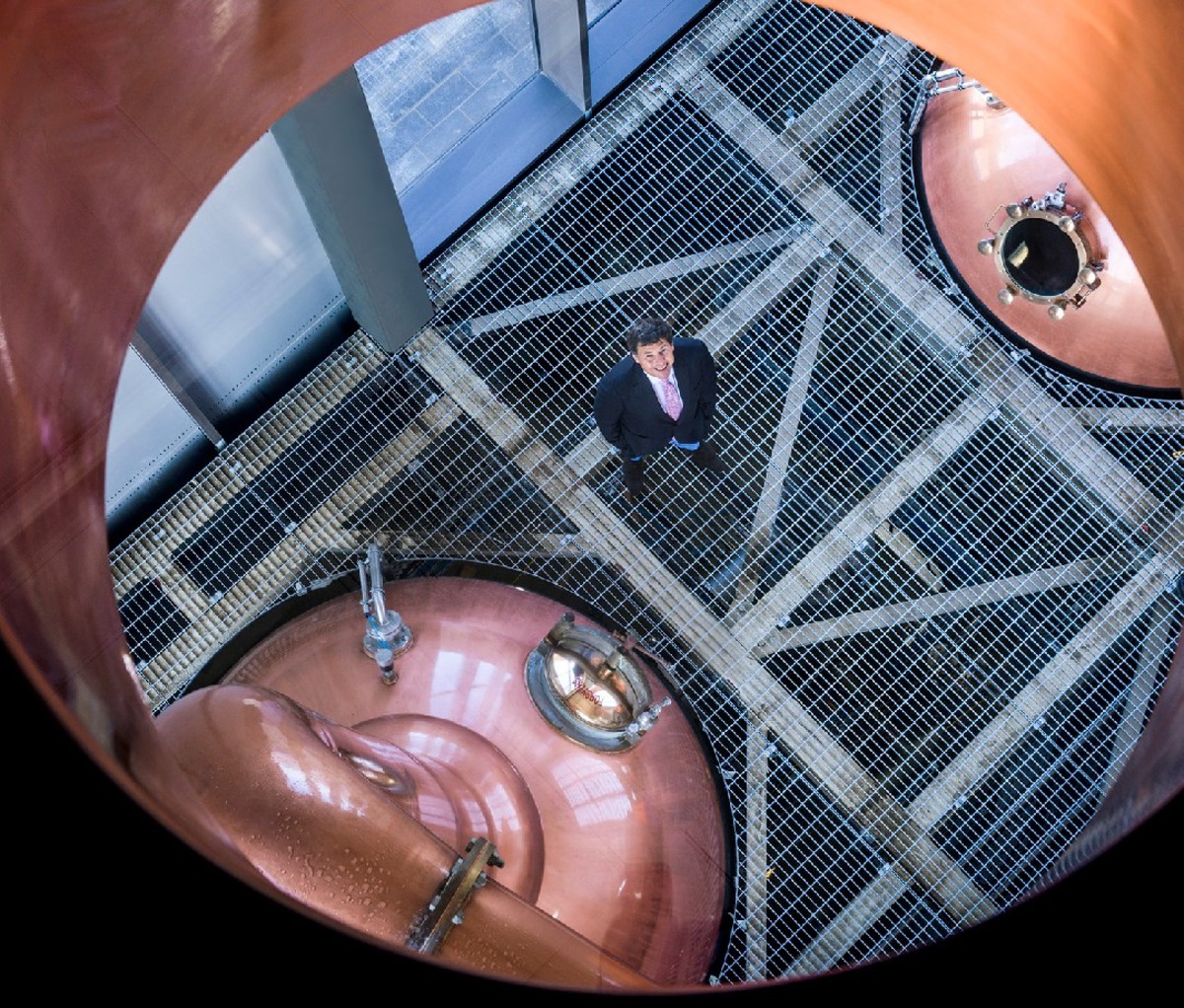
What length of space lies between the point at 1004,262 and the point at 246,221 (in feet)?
10.6

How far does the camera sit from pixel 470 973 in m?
1.86

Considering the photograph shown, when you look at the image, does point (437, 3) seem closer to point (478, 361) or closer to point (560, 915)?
point (478, 361)

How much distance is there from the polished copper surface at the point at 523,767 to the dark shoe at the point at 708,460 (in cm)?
109

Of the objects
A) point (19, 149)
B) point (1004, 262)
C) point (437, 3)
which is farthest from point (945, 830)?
point (19, 149)

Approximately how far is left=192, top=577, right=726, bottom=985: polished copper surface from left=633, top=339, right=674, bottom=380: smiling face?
1050 mm

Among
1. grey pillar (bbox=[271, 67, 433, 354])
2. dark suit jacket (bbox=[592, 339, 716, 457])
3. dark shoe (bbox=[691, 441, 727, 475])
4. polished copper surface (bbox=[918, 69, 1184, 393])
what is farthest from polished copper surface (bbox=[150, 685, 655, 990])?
polished copper surface (bbox=[918, 69, 1184, 393])

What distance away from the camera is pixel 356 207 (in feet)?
16.4

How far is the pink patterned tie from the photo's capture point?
17.3 feet

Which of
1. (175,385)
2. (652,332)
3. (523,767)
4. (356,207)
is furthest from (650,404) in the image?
(175,385)

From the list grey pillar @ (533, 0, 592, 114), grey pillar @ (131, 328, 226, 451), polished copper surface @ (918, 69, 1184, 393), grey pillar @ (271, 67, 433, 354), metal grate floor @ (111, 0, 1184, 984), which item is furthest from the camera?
grey pillar @ (533, 0, 592, 114)

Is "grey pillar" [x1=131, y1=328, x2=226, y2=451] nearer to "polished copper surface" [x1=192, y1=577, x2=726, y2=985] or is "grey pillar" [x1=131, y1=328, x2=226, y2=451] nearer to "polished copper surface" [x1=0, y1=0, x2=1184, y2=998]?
"polished copper surface" [x1=192, y1=577, x2=726, y2=985]

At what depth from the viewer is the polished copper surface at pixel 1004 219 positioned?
519cm

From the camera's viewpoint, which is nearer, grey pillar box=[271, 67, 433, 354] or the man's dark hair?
grey pillar box=[271, 67, 433, 354]

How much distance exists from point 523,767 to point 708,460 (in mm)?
1933
